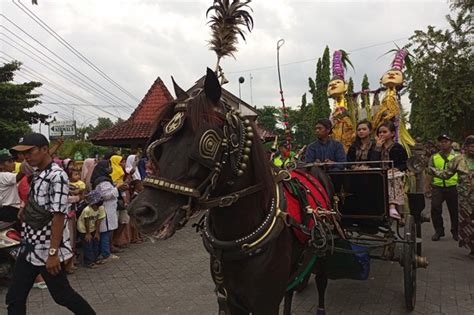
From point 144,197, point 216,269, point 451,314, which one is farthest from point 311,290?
point 144,197

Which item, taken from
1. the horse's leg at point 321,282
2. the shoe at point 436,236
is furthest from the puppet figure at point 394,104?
the horse's leg at point 321,282

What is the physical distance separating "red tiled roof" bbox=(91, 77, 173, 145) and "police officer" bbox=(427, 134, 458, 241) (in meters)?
7.84

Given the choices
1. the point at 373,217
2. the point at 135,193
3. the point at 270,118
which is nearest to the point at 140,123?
the point at 135,193

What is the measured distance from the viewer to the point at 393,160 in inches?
166

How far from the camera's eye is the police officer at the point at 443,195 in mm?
7289

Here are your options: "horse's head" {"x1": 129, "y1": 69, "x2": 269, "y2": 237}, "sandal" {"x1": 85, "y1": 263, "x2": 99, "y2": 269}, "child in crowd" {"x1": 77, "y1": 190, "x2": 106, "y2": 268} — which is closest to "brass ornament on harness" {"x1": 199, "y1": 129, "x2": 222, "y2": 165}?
"horse's head" {"x1": 129, "y1": 69, "x2": 269, "y2": 237}

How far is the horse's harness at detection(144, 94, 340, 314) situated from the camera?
1.75 m

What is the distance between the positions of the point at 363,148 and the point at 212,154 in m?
3.27

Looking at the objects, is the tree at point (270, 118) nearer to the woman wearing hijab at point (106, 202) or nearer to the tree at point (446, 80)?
the tree at point (446, 80)

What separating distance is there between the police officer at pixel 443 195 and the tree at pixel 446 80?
6.95 meters

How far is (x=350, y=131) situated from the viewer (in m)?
5.60

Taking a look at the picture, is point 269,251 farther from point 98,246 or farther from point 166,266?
point 98,246

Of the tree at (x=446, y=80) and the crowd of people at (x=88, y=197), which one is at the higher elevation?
the tree at (x=446, y=80)

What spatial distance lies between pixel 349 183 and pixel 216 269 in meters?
2.21
